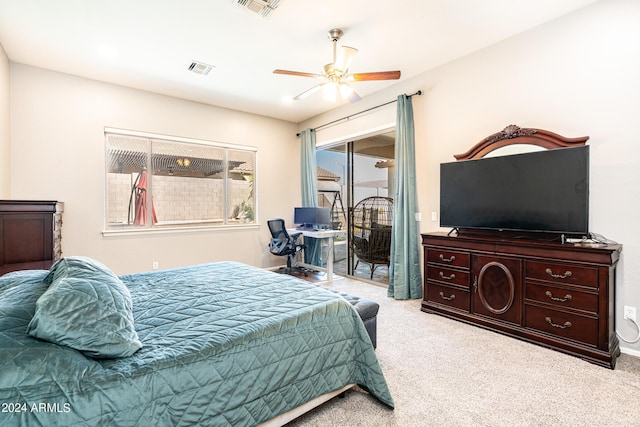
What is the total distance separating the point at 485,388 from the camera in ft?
6.55

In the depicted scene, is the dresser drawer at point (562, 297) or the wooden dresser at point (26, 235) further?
the wooden dresser at point (26, 235)

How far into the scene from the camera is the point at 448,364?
2.30m

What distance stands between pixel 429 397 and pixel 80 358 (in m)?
1.86

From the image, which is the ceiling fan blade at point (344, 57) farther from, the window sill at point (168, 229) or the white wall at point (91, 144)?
the window sill at point (168, 229)

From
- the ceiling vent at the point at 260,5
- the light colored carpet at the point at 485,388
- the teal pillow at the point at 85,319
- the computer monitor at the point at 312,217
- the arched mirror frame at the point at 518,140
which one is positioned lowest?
the light colored carpet at the point at 485,388

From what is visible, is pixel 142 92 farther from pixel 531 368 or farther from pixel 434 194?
pixel 531 368

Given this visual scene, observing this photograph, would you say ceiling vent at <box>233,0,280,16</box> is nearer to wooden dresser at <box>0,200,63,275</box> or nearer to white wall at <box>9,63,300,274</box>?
wooden dresser at <box>0,200,63,275</box>

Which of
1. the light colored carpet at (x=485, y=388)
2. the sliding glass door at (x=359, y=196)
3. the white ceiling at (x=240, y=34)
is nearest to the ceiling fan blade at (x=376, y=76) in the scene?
the white ceiling at (x=240, y=34)

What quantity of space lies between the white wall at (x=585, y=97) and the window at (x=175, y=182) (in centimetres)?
351

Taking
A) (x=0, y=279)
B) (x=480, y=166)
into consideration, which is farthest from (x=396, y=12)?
(x=0, y=279)

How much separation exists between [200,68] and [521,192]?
383 cm

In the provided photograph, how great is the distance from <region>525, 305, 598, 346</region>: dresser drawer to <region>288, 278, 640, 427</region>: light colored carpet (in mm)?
165

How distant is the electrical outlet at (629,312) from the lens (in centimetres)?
245

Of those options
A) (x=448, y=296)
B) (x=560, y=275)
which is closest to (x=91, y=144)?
(x=448, y=296)
